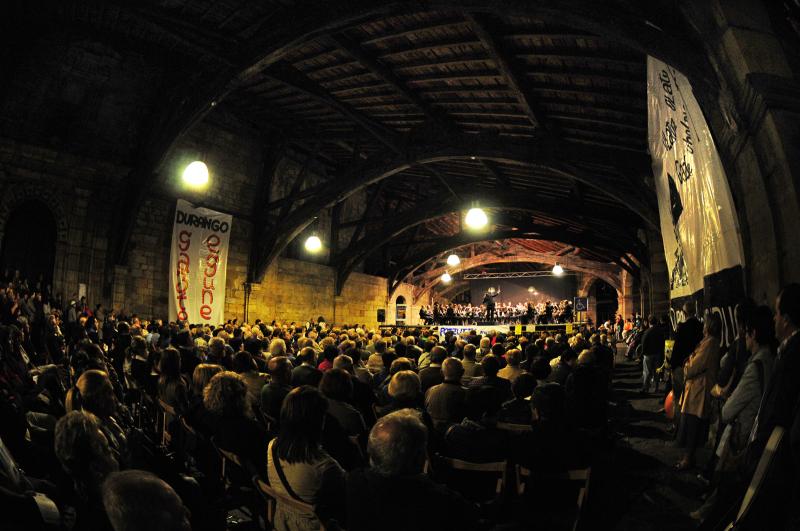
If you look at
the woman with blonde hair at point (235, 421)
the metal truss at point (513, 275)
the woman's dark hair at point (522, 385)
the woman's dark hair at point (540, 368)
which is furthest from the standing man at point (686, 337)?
the metal truss at point (513, 275)

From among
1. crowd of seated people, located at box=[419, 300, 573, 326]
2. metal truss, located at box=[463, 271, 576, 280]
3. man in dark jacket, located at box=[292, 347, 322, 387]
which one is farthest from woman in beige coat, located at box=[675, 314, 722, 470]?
metal truss, located at box=[463, 271, 576, 280]

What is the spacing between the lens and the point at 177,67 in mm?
10688

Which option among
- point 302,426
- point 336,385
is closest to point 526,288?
point 336,385

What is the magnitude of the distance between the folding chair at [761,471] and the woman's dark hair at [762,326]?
3.82ft

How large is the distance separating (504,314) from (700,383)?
2236 cm

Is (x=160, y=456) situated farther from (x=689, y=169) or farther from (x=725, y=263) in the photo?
(x=689, y=169)

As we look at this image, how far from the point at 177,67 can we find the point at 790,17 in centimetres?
1032

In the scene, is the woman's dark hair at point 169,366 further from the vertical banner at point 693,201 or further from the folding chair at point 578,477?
the vertical banner at point 693,201

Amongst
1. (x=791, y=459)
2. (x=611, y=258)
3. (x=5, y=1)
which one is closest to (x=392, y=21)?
(x=5, y=1)

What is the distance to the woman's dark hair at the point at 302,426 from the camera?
2275 millimetres

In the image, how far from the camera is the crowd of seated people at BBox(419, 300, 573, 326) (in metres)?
22.5

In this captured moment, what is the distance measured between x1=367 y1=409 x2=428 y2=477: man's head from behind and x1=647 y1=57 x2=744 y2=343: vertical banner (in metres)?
2.61

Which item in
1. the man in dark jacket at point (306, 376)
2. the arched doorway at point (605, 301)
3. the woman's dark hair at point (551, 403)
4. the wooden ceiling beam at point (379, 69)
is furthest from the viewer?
the arched doorway at point (605, 301)

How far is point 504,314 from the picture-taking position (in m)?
26.5
